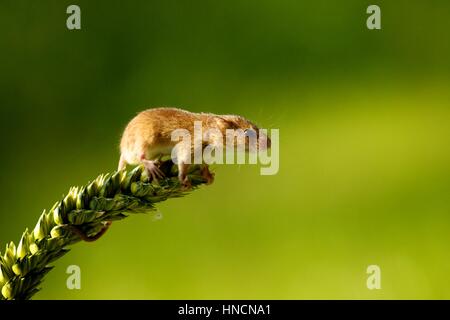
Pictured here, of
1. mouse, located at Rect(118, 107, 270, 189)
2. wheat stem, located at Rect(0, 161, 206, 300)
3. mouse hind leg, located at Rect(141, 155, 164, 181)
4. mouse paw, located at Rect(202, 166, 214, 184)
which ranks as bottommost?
wheat stem, located at Rect(0, 161, 206, 300)

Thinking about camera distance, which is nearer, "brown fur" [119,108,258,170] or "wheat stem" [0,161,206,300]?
"wheat stem" [0,161,206,300]

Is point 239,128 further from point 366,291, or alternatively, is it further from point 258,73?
point 258,73

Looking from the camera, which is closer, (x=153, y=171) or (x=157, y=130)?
(x=153, y=171)

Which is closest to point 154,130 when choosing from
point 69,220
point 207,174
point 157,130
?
point 157,130

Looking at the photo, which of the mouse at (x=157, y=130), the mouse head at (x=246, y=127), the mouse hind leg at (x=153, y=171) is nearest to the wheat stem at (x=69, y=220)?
the mouse hind leg at (x=153, y=171)

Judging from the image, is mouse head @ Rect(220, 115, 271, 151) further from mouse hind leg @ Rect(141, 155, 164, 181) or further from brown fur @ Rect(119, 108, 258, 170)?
mouse hind leg @ Rect(141, 155, 164, 181)

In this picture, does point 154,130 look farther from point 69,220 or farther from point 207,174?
point 69,220

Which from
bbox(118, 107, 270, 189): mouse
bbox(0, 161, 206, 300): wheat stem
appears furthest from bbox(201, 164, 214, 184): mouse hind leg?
bbox(0, 161, 206, 300): wheat stem

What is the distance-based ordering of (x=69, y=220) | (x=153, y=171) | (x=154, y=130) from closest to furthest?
(x=69, y=220), (x=153, y=171), (x=154, y=130)

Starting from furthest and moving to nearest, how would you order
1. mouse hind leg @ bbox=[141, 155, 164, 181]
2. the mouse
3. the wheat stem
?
the mouse → mouse hind leg @ bbox=[141, 155, 164, 181] → the wheat stem

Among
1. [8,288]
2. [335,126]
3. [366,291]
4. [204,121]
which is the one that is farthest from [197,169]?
[335,126]

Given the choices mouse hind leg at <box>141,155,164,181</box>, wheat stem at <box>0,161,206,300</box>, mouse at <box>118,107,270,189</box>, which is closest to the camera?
wheat stem at <box>0,161,206,300</box>
